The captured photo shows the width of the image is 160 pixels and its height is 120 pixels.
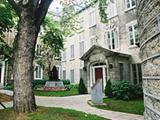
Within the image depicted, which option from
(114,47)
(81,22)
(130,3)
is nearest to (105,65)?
(114,47)

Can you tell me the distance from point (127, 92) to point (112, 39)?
7604 mm

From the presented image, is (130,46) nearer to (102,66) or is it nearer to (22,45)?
(102,66)

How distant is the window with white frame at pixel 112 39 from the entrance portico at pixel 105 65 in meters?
2.14

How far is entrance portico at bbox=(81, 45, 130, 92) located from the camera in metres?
17.5

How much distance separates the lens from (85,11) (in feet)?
86.5

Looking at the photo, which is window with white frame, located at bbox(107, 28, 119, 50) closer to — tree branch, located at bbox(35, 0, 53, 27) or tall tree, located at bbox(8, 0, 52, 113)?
tree branch, located at bbox(35, 0, 53, 27)

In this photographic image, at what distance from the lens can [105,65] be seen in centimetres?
1875

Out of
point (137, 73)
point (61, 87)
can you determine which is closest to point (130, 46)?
point (137, 73)

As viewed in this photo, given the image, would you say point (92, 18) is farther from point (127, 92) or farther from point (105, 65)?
point (127, 92)

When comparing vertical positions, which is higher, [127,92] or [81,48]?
[81,48]

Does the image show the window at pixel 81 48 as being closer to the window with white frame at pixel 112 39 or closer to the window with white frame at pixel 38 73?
the window with white frame at pixel 112 39

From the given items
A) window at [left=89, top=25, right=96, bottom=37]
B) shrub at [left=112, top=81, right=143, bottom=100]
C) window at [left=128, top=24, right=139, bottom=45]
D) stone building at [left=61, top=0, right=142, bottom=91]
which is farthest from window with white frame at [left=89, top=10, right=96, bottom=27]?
shrub at [left=112, top=81, right=143, bottom=100]

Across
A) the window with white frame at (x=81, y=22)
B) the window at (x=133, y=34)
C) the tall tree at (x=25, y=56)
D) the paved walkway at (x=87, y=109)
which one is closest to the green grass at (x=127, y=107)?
the paved walkway at (x=87, y=109)

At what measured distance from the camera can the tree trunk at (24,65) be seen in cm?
770
